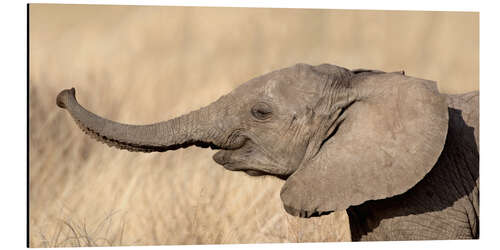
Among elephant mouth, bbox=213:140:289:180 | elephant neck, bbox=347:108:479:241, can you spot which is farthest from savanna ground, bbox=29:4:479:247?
elephant mouth, bbox=213:140:289:180

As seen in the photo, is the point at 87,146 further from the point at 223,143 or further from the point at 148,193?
the point at 223,143

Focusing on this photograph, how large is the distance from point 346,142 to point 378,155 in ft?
0.58

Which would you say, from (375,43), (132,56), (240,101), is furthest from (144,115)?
(240,101)

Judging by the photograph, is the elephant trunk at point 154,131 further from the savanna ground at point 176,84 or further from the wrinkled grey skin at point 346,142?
the savanna ground at point 176,84

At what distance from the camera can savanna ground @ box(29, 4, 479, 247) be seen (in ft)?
21.5

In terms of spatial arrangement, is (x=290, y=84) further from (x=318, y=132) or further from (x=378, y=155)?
(x=378, y=155)

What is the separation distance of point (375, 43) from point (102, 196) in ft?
8.24

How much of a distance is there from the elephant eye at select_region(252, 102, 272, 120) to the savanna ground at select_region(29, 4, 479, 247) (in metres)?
1.89

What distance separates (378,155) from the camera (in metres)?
4.43

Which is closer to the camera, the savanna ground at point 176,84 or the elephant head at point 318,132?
the elephant head at point 318,132

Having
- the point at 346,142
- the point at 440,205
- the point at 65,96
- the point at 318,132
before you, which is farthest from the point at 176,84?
the point at 440,205

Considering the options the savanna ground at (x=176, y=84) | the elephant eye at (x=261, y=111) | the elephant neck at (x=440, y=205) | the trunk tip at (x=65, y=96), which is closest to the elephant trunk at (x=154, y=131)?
the trunk tip at (x=65, y=96)

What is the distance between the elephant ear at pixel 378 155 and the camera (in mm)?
4348

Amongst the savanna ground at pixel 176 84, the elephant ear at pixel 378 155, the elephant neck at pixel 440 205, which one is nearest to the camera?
the elephant ear at pixel 378 155
